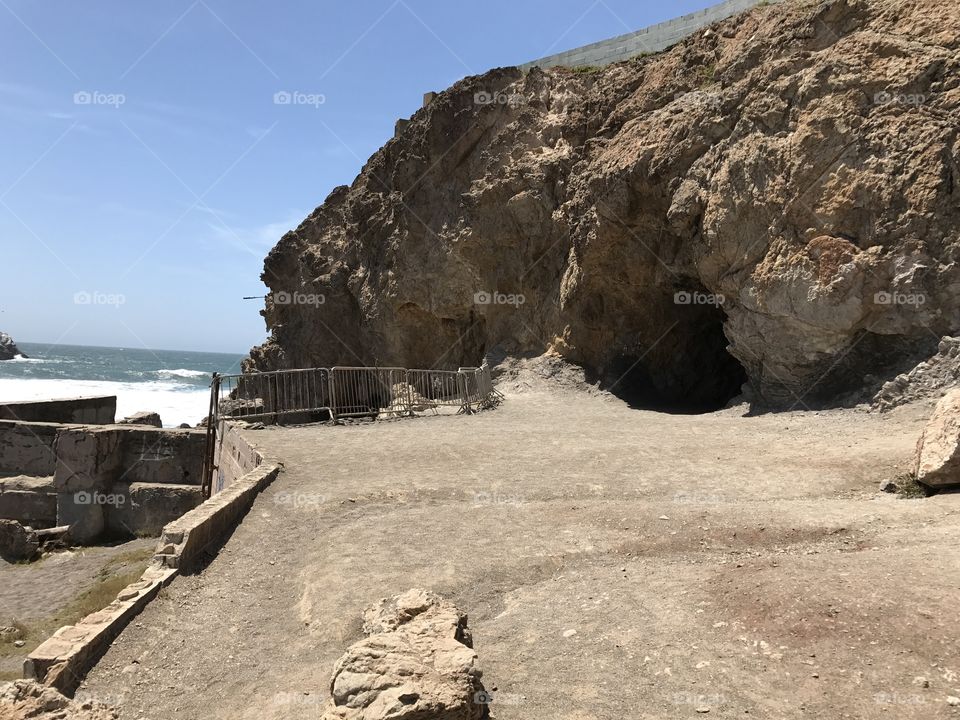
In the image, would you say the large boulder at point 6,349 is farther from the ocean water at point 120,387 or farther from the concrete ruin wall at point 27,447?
the concrete ruin wall at point 27,447

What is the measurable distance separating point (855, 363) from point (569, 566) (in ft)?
32.8

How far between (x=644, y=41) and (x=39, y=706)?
25.1 metres

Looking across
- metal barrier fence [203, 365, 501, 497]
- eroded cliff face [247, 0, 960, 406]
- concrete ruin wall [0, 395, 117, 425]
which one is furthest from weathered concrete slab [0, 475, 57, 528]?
eroded cliff face [247, 0, 960, 406]

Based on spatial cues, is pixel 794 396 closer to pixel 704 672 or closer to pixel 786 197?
pixel 786 197

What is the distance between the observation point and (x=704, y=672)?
401 centimetres

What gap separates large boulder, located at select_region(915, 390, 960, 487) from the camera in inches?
267

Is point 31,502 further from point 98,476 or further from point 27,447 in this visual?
point 98,476

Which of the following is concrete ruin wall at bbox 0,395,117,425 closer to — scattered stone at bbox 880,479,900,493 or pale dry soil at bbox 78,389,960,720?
pale dry soil at bbox 78,389,960,720

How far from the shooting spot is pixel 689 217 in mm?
16297

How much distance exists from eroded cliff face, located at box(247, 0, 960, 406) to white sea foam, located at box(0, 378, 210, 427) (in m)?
23.2

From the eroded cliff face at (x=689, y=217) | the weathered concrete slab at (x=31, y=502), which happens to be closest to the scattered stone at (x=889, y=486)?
the eroded cliff face at (x=689, y=217)

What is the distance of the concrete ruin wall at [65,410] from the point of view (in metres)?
14.5

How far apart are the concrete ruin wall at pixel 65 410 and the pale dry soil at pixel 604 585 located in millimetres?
8605

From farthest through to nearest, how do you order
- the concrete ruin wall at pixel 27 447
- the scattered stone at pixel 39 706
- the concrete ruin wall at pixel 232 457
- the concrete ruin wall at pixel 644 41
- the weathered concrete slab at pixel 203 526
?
the concrete ruin wall at pixel 644 41
the concrete ruin wall at pixel 27 447
the concrete ruin wall at pixel 232 457
the weathered concrete slab at pixel 203 526
the scattered stone at pixel 39 706
